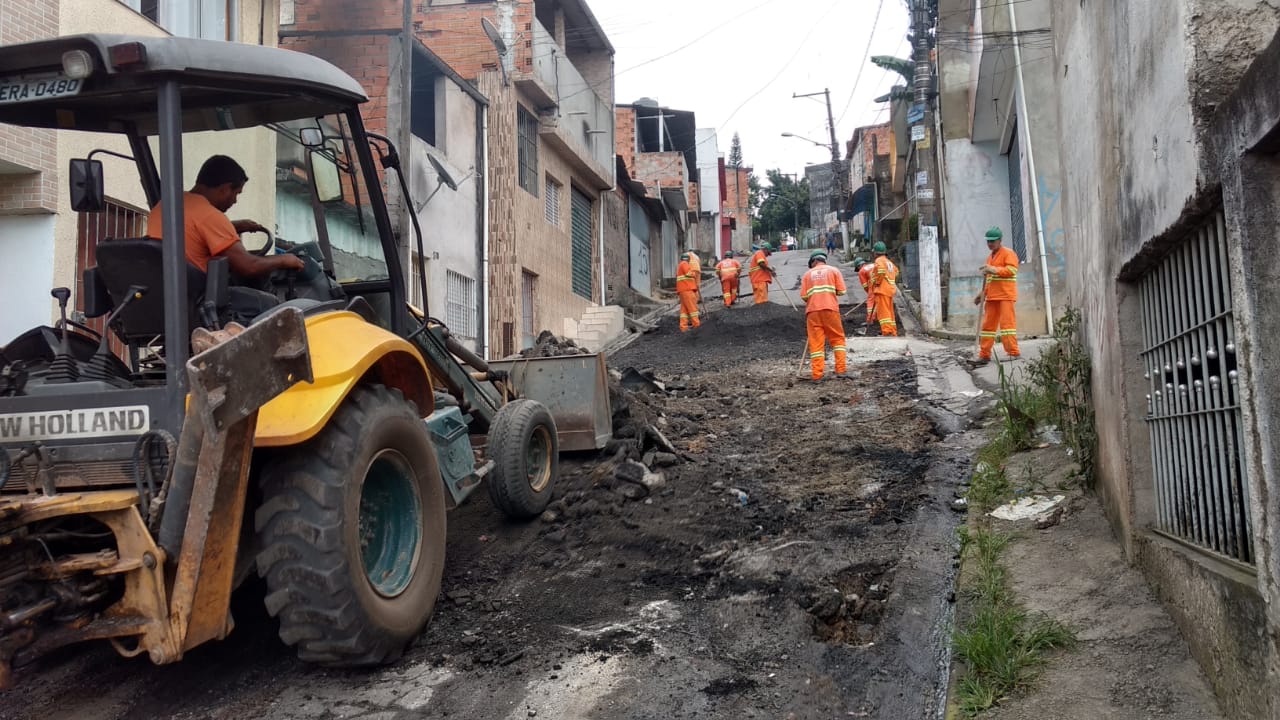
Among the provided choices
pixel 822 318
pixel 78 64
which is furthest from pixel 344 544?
pixel 822 318

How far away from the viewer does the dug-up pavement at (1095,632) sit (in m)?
3.20

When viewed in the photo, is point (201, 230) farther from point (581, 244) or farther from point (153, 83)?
point (581, 244)

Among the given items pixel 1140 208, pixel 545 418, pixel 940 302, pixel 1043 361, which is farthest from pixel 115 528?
pixel 940 302

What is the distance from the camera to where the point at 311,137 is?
15.0 ft

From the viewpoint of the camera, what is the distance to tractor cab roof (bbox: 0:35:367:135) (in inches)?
130

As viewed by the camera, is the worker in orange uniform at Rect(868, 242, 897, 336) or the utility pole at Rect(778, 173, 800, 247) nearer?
the worker in orange uniform at Rect(868, 242, 897, 336)

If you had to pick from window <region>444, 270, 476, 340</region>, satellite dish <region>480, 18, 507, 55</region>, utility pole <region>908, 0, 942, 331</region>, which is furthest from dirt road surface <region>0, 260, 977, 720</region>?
satellite dish <region>480, 18, 507, 55</region>

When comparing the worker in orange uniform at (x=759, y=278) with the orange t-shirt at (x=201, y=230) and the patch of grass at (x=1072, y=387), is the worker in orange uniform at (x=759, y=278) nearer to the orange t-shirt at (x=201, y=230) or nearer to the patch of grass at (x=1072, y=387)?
the patch of grass at (x=1072, y=387)

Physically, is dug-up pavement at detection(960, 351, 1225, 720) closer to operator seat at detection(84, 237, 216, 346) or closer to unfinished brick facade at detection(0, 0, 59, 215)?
operator seat at detection(84, 237, 216, 346)

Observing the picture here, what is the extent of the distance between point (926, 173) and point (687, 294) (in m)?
5.96

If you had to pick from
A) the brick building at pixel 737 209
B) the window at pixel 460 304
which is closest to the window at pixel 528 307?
the window at pixel 460 304

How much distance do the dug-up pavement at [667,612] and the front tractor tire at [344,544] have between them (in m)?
0.24

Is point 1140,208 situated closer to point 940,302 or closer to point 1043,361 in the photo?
point 1043,361

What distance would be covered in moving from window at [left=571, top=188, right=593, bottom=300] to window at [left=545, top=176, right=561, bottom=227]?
1.17 metres
